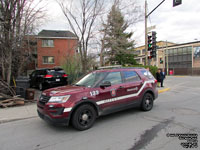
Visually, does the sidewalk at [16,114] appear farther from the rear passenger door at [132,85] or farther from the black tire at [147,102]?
the black tire at [147,102]

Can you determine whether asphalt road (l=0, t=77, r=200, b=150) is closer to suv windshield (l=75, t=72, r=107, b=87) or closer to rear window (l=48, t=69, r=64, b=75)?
suv windshield (l=75, t=72, r=107, b=87)

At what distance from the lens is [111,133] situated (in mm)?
3344

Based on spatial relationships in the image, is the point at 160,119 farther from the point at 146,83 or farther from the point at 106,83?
the point at 106,83

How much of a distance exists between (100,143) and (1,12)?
336 inches

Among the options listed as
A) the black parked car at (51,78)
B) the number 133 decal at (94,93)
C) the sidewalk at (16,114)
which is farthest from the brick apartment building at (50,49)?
the number 133 decal at (94,93)

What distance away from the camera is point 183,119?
13.3 ft

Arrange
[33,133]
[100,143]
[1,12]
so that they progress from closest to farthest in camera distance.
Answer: [100,143] < [33,133] < [1,12]

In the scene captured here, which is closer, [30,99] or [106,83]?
[106,83]

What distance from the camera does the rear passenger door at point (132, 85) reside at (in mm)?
4449

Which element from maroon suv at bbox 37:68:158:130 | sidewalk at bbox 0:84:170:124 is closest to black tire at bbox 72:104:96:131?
maroon suv at bbox 37:68:158:130

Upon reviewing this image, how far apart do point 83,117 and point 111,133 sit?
89 cm

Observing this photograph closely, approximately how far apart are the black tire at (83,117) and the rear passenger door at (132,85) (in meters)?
1.45

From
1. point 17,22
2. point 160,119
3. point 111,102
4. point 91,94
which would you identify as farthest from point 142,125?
point 17,22

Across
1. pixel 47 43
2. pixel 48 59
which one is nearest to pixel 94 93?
pixel 48 59
